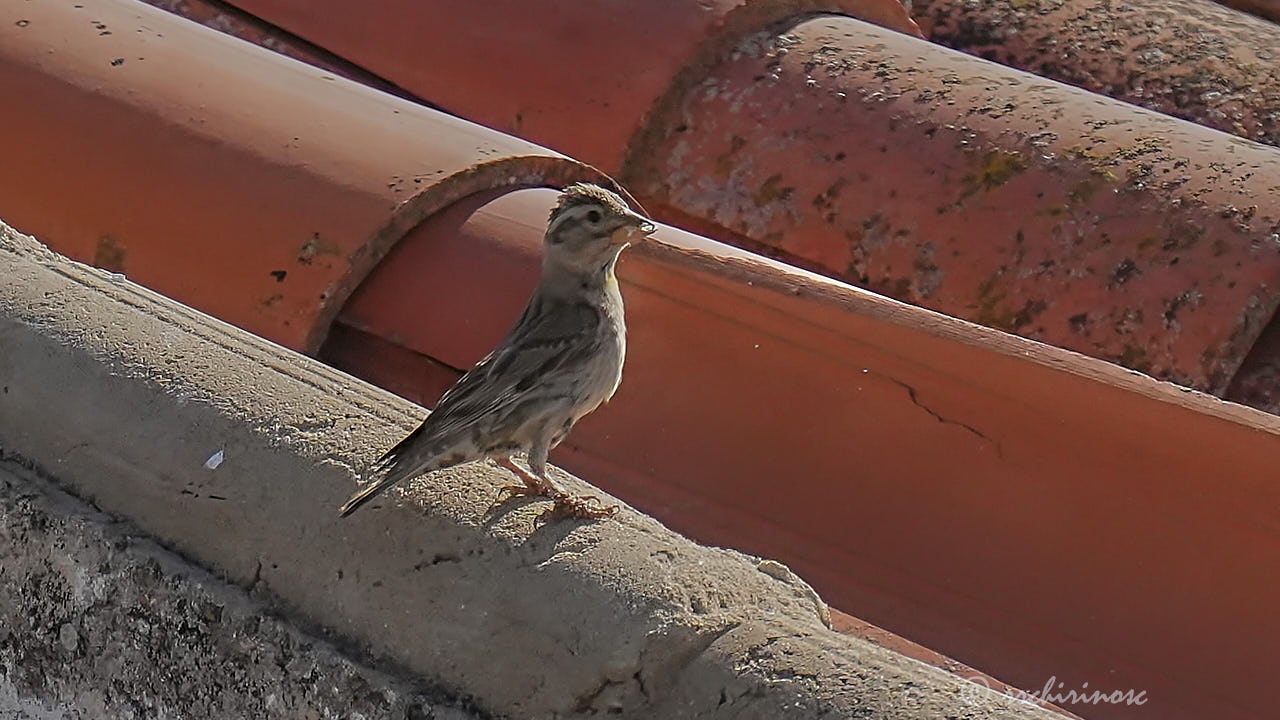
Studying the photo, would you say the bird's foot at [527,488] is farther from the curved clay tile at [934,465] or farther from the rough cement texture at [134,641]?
the curved clay tile at [934,465]

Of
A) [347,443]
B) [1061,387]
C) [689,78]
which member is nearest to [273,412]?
[347,443]

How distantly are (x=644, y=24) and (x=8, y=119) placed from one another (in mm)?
1513

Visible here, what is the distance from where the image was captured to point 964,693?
177 cm

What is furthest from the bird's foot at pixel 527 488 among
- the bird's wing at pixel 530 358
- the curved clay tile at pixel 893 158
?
the curved clay tile at pixel 893 158

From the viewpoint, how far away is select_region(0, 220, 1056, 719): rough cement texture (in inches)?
72.8

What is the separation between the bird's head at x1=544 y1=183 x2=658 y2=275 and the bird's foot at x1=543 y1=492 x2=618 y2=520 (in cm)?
81

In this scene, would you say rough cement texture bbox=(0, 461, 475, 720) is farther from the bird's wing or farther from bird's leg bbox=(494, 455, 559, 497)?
the bird's wing

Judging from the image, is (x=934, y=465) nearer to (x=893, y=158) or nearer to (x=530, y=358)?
(x=530, y=358)

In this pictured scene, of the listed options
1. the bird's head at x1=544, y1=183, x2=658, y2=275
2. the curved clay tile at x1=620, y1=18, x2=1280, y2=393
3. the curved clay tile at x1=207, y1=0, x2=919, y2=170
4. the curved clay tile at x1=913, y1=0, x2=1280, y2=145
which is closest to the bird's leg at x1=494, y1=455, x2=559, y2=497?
the bird's head at x1=544, y1=183, x2=658, y2=275

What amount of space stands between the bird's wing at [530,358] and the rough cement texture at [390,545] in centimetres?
20

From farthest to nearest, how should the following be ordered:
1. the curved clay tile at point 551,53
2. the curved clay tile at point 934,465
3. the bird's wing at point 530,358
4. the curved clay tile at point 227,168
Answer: the curved clay tile at point 551,53, the curved clay tile at point 227,168, the bird's wing at point 530,358, the curved clay tile at point 934,465

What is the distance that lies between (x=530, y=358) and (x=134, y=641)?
88 centimetres

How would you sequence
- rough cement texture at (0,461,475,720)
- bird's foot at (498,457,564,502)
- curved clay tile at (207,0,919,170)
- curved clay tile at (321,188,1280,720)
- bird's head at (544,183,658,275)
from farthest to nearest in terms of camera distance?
curved clay tile at (207,0,919,170) < bird's head at (544,183,658,275) < curved clay tile at (321,188,1280,720) < bird's foot at (498,457,564,502) < rough cement texture at (0,461,475,720)

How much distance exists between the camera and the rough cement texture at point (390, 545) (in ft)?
6.07
